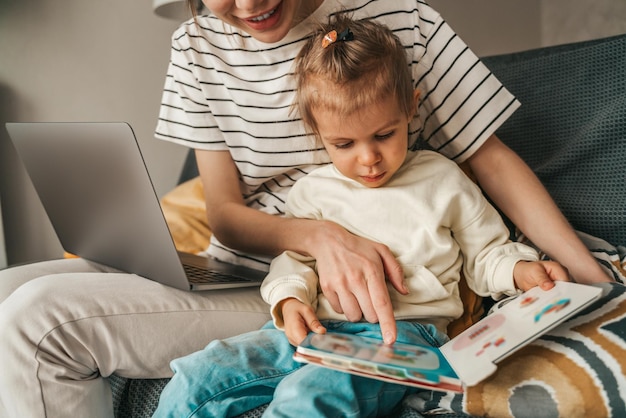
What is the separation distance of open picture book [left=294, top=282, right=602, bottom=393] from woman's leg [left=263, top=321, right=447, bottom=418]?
0.05m

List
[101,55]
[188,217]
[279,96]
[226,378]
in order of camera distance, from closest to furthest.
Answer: [226,378] → [279,96] → [188,217] → [101,55]

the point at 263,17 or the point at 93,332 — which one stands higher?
the point at 263,17

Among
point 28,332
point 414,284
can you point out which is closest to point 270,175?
point 414,284

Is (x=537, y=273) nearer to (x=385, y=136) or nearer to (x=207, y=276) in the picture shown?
(x=385, y=136)

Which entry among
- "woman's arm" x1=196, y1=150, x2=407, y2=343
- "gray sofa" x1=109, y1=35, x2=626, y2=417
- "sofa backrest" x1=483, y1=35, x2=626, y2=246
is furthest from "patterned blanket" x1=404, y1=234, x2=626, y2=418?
"sofa backrest" x1=483, y1=35, x2=626, y2=246

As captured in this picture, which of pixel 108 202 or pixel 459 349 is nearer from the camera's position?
pixel 459 349

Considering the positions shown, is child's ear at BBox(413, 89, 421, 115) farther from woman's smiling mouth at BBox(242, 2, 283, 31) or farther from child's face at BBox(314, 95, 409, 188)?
woman's smiling mouth at BBox(242, 2, 283, 31)

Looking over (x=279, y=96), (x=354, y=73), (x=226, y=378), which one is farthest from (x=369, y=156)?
(x=226, y=378)

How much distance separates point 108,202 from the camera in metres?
1.07

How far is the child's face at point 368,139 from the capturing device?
1038 mm

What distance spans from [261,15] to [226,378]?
62 cm

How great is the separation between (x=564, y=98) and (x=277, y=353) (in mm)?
823

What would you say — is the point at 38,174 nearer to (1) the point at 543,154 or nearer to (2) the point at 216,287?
(2) the point at 216,287

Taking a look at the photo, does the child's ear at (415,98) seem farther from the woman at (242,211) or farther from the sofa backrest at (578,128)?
the sofa backrest at (578,128)
